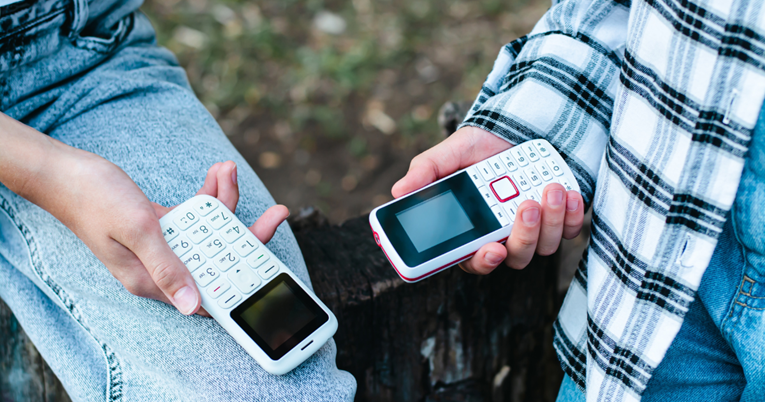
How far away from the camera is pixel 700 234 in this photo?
1.91 ft

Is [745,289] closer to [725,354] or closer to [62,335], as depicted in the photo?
[725,354]

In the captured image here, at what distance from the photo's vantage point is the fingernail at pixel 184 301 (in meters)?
0.64

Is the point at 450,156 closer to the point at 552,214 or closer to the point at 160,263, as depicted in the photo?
the point at 552,214

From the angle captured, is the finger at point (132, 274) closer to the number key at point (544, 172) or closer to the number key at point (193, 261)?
the number key at point (193, 261)

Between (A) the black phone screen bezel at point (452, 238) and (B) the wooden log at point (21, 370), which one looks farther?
(B) the wooden log at point (21, 370)

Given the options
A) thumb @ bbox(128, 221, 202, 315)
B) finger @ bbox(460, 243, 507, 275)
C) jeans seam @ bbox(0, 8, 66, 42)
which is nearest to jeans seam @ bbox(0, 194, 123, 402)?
thumb @ bbox(128, 221, 202, 315)

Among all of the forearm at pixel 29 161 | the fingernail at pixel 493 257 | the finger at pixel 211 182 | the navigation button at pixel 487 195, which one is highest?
the forearm at pixel 29 161

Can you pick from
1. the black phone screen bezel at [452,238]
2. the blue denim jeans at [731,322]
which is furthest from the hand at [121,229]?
the blue denim jeans at [731,322]

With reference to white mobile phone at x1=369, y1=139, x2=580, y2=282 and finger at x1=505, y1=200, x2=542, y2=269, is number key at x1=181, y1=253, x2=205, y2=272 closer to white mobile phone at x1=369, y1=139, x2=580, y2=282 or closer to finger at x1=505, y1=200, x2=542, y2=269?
white mobile phone at x1=369, y1=139, x2=580, y2=282

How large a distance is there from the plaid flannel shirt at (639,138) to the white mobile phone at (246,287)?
348 mm

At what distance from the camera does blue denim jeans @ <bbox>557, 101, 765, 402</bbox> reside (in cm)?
57

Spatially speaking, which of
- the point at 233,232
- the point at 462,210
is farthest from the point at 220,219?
the point at 462,210

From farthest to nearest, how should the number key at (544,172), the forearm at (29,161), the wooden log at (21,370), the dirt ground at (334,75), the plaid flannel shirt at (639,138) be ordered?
the dirt ground at (334,75)
the wooden log at (21,370)
the number key at (544,172)
the forearm at (29,161)
the plaid flannel shirt at (639,138)

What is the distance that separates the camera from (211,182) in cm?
75
